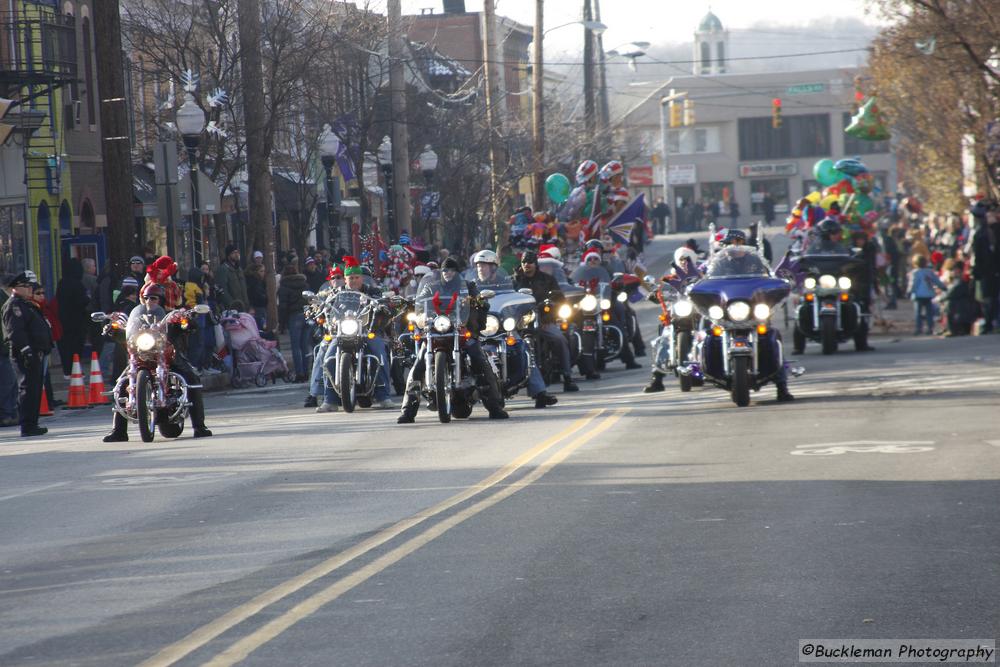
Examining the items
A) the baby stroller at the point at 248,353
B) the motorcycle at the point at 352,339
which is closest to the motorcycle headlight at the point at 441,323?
the motorcycle at the point at 352,339

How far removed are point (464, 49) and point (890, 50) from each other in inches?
2102

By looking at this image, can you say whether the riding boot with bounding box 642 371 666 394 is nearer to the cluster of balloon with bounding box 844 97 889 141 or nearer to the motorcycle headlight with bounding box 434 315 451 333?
the motorcycle headlight with bounding box 434 315 451 333

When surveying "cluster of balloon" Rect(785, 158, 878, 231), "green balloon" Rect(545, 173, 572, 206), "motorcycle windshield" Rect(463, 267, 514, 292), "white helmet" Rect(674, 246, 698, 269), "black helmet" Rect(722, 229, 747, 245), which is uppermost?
"green balloon" Rect(545, 173, 572, 206)

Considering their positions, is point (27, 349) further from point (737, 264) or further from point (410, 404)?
point (737, 264)

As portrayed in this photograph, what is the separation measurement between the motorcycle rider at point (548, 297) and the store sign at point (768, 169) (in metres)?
97.0

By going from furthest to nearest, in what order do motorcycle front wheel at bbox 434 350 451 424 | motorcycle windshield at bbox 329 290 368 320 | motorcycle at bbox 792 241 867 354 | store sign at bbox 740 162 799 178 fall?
store sign at bbox 740 162 799 178, motorcycle at bbox 792 241 867 354, motorcycle windshield at bbox 329 290 368 320, motorcycle front wheel at bbox 434 350 451 424

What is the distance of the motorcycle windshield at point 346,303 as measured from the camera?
20.2m

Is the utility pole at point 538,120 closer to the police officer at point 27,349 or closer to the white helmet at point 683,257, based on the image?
the white helmet at point 683,257

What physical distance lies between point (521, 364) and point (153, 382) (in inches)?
185

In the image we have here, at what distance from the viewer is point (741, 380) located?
18719 mm

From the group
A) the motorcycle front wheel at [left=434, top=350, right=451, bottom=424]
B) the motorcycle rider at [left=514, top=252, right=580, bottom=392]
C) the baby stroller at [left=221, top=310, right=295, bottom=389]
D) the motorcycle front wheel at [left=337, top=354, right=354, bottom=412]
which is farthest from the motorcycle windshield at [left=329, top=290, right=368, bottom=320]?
the baby stroller at [left=221, top=310, right=295, bottom=389]

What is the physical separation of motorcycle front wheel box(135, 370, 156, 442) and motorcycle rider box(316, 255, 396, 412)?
324 cm

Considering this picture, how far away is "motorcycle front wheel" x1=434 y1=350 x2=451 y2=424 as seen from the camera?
59.4 feet

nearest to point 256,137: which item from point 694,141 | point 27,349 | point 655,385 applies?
point 655,385
